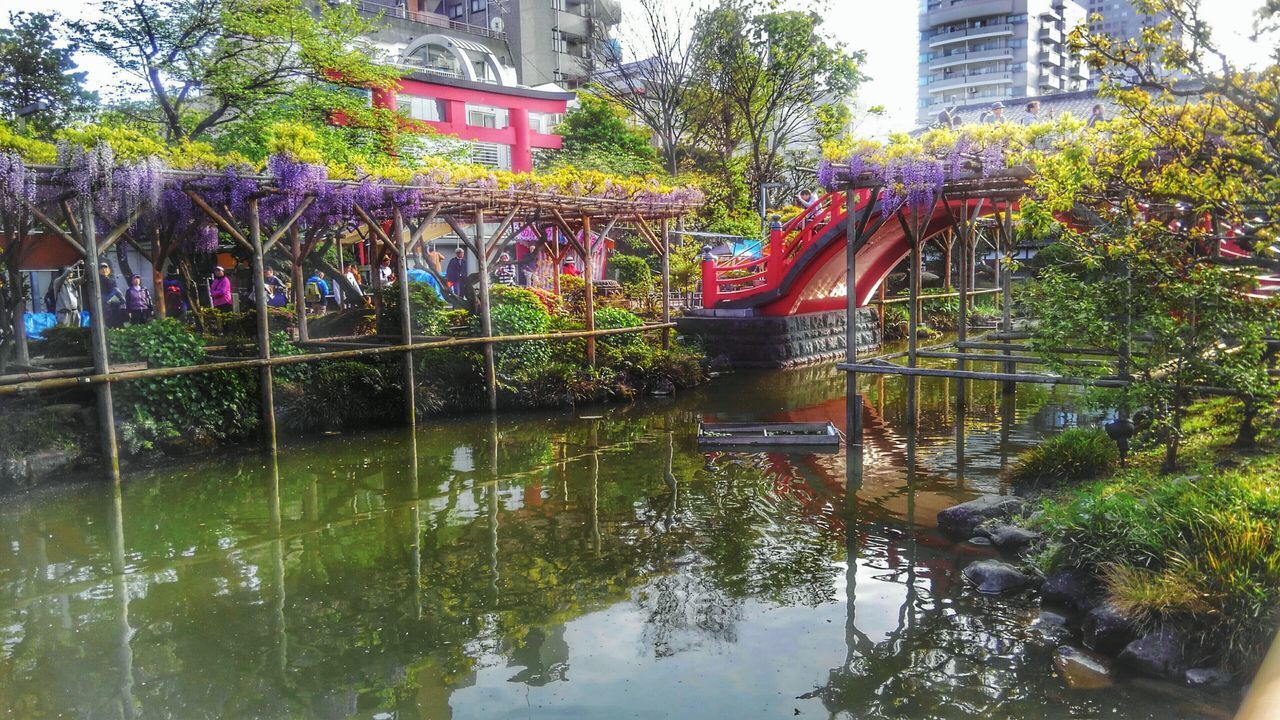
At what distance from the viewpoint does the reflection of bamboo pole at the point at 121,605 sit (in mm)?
5609

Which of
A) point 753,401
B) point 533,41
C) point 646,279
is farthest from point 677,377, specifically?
point 533,41

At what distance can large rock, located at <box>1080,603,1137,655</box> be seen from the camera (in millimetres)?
5672

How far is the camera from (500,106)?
32188mm

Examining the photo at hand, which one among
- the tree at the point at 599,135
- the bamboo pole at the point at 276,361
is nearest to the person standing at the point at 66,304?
the bamboo pole at the point at 276,361

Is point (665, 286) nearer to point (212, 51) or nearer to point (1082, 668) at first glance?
point (212, 51)

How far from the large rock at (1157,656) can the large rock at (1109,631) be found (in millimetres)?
138

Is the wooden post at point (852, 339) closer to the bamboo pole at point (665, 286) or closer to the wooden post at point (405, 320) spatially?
the wooden post at point (405, 320)

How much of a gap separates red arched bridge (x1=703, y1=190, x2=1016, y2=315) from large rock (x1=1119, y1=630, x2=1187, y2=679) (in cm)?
1237

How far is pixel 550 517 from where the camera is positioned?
30.2 feet

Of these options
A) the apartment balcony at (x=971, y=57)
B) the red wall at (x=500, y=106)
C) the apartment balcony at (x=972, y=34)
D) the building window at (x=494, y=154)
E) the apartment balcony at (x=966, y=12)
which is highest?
the apartment balcony at (x=966, y=12)

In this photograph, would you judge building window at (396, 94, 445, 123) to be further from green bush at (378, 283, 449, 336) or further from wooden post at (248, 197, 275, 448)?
wooden post at (248, 197, 275, 448)

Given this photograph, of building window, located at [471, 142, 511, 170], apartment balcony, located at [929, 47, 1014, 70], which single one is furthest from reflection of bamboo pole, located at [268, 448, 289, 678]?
apartment balcony, located at [929, 47, 1014, 70]

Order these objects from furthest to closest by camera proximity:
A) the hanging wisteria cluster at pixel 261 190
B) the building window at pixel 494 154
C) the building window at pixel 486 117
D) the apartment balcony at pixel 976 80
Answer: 1. the apartment balcony at pixel 976 80
2. the building window at pixel 494 154
3. the building window at pixel 486 117
4. the hanging wisteria cluster at pixel 261 190

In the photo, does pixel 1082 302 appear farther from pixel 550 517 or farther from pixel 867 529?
pixel 550 517
